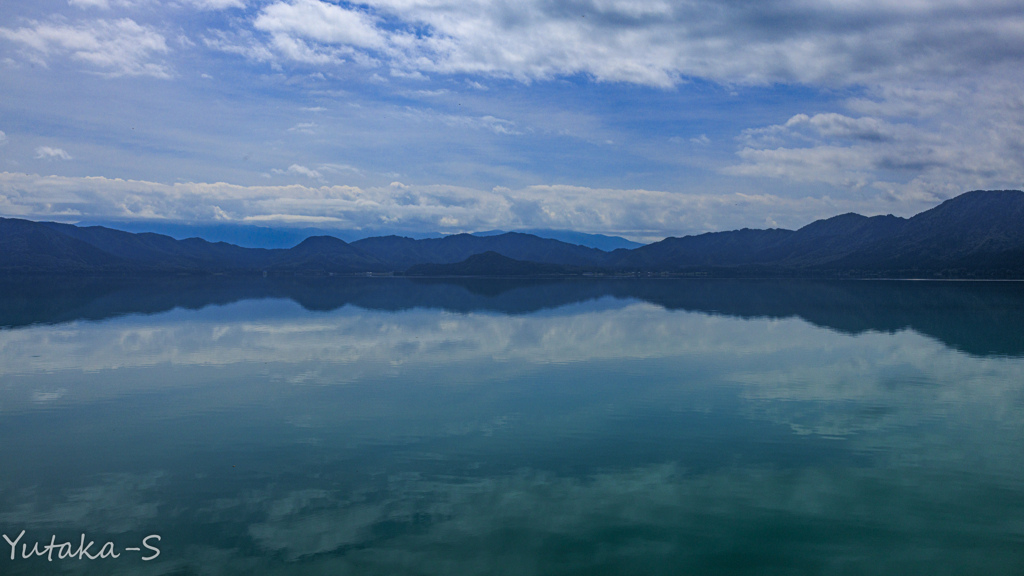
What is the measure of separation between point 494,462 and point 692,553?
7.64 m

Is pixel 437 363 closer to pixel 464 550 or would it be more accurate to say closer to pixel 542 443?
pixel 542 443

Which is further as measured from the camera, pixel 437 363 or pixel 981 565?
pixel 437 363

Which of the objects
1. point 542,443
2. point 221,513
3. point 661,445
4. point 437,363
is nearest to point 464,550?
point 221,513

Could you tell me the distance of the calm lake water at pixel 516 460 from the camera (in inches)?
562

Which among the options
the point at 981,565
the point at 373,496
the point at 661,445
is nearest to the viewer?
the point at 981,565

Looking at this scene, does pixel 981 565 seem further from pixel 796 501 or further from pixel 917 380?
pixel 917 380

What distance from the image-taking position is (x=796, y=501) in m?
17.0

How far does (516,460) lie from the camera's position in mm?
20375

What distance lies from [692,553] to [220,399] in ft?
78.6

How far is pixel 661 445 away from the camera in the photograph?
870 inches

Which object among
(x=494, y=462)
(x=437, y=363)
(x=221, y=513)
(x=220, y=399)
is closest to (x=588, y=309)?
(x=437, y=363)

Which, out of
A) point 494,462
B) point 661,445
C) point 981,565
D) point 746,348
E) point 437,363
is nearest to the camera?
point 981,565

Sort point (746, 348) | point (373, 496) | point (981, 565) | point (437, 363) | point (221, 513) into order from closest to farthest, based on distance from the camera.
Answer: point (981, 565) < point (221, 513) < point (373, 496) < point (437, 363) < point (746, 348)

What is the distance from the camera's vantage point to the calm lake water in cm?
1427
